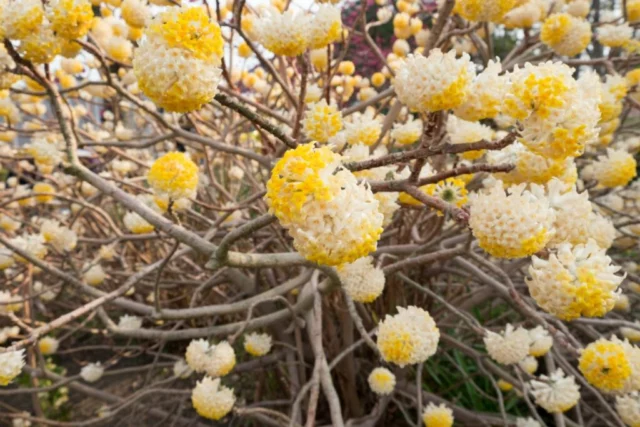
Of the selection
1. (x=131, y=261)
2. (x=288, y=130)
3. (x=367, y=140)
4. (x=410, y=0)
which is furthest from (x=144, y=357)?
(x=410, y=0)

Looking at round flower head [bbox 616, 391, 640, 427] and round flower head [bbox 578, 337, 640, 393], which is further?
round flower head [bbox 616, 391, 640, 427]

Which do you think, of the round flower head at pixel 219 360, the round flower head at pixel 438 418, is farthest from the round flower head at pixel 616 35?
the round flower head at pixel 219 360

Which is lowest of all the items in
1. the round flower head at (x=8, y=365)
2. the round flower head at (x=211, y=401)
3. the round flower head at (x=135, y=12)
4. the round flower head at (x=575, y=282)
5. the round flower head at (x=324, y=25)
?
the round flower head at (x=211, y=401)

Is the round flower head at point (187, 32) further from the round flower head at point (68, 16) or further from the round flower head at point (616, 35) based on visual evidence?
the round flower head at point (616, 35)

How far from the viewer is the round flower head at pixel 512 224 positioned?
2.16ft

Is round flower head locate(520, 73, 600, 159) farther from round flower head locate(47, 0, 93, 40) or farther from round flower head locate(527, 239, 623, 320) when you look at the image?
round flower head locate(47, 0, 93, 40)

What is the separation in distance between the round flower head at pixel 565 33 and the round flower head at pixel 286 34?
849mm

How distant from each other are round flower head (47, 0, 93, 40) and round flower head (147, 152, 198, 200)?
0.34m

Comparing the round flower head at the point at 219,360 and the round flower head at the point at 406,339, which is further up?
the round flower head at the point at 406,339

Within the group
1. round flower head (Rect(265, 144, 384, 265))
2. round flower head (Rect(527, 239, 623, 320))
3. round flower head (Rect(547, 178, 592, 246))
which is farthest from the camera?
round flower head (Rect(547, 178, 592, 246))

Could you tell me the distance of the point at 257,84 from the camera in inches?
114

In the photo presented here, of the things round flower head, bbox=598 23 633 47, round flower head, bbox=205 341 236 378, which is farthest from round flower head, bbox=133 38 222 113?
round flower head, bbox=598 23 633 47

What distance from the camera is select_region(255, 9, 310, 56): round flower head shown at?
3.62 feet

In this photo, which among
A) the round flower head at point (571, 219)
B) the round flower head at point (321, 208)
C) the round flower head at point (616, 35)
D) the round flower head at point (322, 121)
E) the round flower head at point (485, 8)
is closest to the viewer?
the round flower head at point (321, 208)
